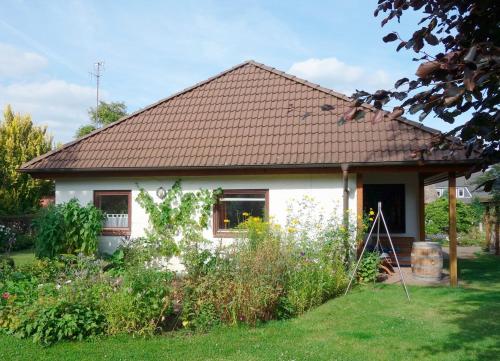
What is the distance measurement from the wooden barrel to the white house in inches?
60.6

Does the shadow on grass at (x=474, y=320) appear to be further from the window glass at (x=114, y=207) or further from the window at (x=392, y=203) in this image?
the window glass at (x=114, y=207)

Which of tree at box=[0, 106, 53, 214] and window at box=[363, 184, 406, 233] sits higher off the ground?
tree at box=[0, 106, 53, 214]

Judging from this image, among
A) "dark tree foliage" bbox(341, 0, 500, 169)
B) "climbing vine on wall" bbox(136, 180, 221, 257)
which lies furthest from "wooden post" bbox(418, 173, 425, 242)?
"dark tree foliage" bbox(341, 0, 500, 169)

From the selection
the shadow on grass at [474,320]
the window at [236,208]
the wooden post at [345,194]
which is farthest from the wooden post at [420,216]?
the window at [236,208]

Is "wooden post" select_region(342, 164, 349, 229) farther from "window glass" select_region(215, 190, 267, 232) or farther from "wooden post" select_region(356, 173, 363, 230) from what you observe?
"window glass" select_region(215, 190, 267, 232)

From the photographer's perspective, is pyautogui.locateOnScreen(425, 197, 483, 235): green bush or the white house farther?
pyautogui.locateOnScreen(425, 197, 483, 235): green bush

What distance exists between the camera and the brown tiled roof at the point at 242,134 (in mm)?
11258

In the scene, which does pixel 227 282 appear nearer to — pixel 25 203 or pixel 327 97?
pixel 327 97

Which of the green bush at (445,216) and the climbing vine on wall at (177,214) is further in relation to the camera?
the green bush at (445,216)

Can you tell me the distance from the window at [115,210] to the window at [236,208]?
7.63 ft

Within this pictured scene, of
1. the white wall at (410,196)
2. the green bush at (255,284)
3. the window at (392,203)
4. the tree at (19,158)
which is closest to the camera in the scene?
the green bush at (255,284)

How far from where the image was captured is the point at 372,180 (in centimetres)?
1448

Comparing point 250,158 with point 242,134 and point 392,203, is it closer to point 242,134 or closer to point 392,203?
point 242,134

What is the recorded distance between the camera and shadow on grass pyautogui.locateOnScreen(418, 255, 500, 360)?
614 centimetres
